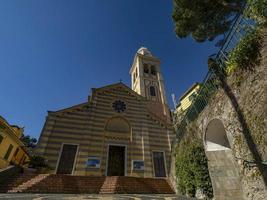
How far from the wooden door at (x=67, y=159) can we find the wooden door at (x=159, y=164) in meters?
7.63

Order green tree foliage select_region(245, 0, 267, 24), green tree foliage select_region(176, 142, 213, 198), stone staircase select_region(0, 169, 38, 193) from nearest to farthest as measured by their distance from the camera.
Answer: green tree foliage select_region(245, 0, 267, 24)
green tree foliage select_region(176, 142, 213, 198)
stone staircase select_region(0, 169, 38, 193)

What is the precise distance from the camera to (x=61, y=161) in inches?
575

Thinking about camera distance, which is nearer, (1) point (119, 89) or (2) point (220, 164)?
(2) point (220, 164)

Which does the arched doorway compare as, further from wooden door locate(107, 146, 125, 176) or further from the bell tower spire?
the bell tower spire

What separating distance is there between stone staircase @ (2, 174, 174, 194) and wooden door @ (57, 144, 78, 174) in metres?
3.20

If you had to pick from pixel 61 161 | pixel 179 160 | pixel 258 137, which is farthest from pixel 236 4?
pixel 61 161

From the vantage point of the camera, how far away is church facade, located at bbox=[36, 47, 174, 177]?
580 inches

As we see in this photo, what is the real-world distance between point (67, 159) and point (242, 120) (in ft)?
45.8

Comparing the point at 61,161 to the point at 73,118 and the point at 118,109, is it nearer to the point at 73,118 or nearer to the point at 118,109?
the point at 73,118

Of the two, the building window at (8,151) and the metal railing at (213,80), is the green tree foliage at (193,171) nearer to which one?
the metal railing at (213,80)

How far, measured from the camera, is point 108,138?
16969mm

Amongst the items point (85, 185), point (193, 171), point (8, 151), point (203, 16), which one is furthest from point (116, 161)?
point (203, 16)

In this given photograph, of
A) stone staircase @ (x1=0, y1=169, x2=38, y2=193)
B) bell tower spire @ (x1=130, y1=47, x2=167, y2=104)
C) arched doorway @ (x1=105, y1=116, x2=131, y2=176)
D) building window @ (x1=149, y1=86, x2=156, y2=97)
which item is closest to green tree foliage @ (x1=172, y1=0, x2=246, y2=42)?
arched doorway @ (x1=105, y1=116, x2=131, y2=176)

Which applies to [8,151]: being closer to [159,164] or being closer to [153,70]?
[159,164]
